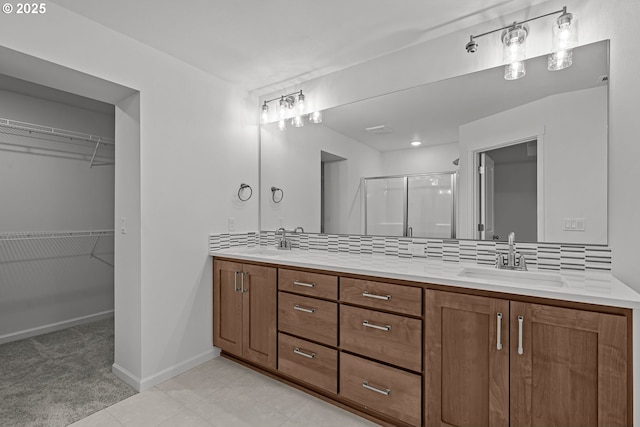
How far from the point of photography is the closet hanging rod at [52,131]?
284 cm

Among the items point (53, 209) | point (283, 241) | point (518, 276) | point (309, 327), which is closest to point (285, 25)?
point (283, 241)

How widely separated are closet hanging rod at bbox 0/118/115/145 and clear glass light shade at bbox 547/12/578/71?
3904 millimetres

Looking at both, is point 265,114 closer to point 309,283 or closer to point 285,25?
point 285,25

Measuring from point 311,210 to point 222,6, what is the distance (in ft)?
5.28

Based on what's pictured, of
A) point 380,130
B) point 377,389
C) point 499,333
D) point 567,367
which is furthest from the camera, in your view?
point 380,130

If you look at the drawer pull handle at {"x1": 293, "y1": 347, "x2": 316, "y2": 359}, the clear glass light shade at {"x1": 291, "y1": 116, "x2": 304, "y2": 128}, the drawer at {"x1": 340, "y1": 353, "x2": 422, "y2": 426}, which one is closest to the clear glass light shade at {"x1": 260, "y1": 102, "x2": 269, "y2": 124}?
the clear glass light shade at {"x1": 291, "y1": 116, "x2": 304, "y2": 128}

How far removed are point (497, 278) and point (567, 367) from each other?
55 cm

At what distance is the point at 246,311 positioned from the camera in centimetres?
240

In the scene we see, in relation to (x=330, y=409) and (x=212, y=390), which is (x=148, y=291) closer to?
(x=212, y=390)

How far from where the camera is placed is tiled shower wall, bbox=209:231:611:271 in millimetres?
1721

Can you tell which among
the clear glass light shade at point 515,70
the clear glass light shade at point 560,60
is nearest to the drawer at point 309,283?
the clear glass light shade at point 515,70

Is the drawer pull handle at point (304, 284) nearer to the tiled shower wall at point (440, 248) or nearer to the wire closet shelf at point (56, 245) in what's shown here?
the tiled shower wall at point (440, 248)

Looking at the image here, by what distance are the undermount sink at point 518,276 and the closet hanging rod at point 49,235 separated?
3592mm

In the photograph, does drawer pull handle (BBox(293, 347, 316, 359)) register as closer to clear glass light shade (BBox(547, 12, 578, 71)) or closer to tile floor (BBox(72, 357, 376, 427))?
tile floor (BBox(72, 357, 376, 427))
